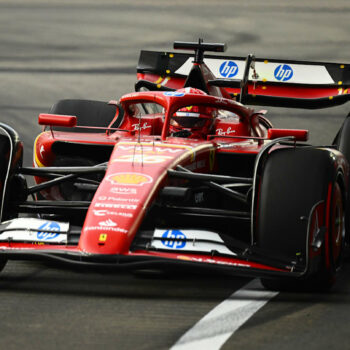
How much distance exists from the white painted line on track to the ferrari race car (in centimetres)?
15

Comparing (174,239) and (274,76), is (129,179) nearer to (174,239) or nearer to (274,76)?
(174,239)

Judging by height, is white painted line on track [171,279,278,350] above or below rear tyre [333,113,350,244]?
below

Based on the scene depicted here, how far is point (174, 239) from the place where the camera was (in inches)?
220

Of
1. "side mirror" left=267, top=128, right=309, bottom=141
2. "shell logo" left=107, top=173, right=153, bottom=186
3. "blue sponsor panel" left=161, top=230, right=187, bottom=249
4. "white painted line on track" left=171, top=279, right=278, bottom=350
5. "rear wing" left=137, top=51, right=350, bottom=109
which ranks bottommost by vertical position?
"white painted line on track" left=171, top=279, right=278, bottom=350

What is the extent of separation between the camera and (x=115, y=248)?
5402mm

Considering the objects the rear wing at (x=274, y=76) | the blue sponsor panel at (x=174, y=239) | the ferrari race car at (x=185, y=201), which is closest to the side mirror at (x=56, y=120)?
the ferrari race car at (x=185, y=201)

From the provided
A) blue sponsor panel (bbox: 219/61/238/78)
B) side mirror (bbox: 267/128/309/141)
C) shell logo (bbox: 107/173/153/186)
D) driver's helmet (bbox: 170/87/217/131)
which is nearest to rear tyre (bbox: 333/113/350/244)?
side mirror (bbox: 267/128/309/141)

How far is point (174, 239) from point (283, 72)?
5.24 metres

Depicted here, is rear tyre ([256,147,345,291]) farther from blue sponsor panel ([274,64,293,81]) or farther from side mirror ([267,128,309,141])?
blue sponsor panel ([274,64,293,81])

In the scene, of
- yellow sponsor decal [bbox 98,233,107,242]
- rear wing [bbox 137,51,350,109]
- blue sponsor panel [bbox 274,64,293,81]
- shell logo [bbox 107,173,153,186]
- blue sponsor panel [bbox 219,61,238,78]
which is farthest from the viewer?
blue sponsor panel [bbox 219,61,238,78]

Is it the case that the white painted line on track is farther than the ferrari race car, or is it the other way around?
the ferrari race car

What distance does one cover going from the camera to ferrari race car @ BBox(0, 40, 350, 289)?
217 inches

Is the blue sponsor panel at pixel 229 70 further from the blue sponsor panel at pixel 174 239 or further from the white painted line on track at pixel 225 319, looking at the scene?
the blue sponsor panel at pixel 174 239

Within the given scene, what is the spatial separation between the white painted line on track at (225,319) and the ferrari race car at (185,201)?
0.15 metres
